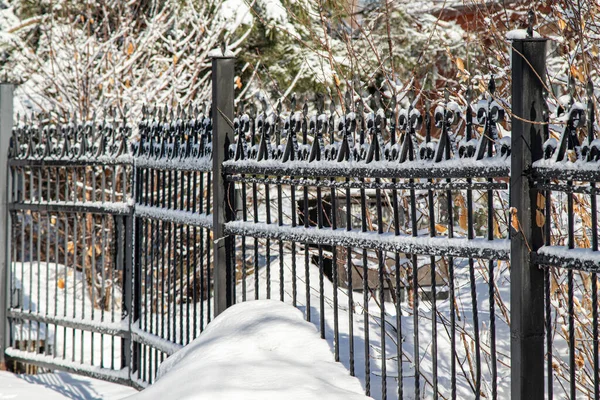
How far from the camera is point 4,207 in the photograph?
724 cm

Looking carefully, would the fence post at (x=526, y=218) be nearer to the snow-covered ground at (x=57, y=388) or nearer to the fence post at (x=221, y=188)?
the fence post at (x=221, y=188)

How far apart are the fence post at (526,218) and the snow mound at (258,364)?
31.0 inches

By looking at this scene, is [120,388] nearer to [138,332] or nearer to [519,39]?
[138,332]

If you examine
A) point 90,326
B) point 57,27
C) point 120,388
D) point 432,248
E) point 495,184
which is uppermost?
point 57,27

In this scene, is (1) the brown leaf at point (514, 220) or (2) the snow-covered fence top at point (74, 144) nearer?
(1) the brown leaf at point (514, 220)

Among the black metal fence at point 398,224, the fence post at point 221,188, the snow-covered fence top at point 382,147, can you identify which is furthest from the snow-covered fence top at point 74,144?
the snow-covered fence top at point 382,147

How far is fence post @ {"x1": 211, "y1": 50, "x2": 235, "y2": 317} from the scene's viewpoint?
447cm

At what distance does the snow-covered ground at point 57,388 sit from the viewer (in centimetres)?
620

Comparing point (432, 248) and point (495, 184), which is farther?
point (432, 248)

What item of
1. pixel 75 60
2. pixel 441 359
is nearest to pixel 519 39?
pixel 441 359

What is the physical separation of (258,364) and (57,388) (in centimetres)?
391

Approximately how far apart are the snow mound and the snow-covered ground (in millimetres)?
2497

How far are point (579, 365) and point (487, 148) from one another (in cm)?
142

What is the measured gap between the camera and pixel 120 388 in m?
6.38
